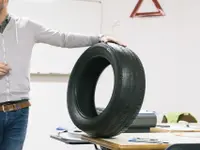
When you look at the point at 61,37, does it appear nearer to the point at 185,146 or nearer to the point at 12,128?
the point at 12,128

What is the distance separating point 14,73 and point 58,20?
2286 mm

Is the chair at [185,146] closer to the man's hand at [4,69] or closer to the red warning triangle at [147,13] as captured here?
the man's hand at [4,69]

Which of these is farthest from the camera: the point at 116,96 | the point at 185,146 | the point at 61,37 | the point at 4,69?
the point at 61,37

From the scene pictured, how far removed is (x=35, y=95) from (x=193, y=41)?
196 cm

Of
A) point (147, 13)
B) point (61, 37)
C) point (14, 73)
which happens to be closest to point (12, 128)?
point (14, 73)

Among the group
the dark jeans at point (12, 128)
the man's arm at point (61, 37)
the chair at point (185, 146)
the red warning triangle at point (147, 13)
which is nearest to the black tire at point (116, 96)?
the man's arm at point (61, 37)

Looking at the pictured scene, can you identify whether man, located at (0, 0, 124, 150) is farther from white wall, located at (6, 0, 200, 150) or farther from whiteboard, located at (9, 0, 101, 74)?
white wall, located at (6, 0, 200, 150)

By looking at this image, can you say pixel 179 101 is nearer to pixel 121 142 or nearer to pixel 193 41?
pixel 193 41

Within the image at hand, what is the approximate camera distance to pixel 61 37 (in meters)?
2.54

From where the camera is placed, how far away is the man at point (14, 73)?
7.74 feet

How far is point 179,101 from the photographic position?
5.08 metres

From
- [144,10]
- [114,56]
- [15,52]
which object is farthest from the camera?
[144,10]

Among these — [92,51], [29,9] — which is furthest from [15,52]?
[29,9]

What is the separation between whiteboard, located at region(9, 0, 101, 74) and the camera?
14.7 feet
